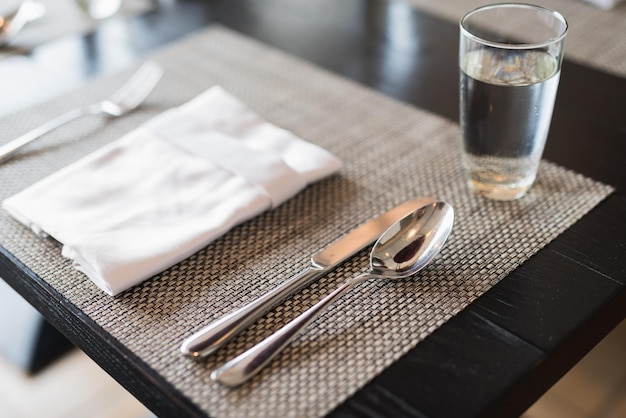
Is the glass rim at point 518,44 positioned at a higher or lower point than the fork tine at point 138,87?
higher

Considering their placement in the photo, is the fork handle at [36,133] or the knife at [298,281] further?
the fork handle at [36,133]

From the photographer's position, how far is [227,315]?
0.57 metres

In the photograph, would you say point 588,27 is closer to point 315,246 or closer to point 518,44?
point 518,44

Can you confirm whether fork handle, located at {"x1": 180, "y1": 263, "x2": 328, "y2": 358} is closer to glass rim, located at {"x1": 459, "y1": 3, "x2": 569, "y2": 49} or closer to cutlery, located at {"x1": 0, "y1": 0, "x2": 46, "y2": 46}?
glass rim, located at {"x1": 459, "y1": 3, "x2": 569, "y2": 49}

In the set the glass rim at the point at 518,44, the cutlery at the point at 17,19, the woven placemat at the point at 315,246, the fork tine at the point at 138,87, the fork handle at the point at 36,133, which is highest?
the glass rim at the point at 518,44

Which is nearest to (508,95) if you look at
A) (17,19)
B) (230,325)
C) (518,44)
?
(518,44)

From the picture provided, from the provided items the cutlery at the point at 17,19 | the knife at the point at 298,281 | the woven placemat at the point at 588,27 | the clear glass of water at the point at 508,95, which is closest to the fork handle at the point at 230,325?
the knife at the point at 298,281

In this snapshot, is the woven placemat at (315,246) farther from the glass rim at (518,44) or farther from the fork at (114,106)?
the glass rim at (518,44)

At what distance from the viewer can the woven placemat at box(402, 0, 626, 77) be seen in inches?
36.7


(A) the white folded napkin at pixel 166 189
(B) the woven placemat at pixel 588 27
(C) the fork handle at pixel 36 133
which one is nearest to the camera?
(A) the white folded napkin at pixel 166 189

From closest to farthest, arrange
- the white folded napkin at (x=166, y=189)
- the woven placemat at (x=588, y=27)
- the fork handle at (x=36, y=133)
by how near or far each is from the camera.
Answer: the white folded napkin at (x=166, y=189)
the fork handle at (x=36, y=133)
the woven placemat at (x=588, y=27)

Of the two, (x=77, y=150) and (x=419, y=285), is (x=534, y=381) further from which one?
(x=77, y=150)

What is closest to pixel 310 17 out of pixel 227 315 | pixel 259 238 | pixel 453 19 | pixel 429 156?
pixel 453 19

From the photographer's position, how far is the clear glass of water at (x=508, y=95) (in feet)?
2.06
